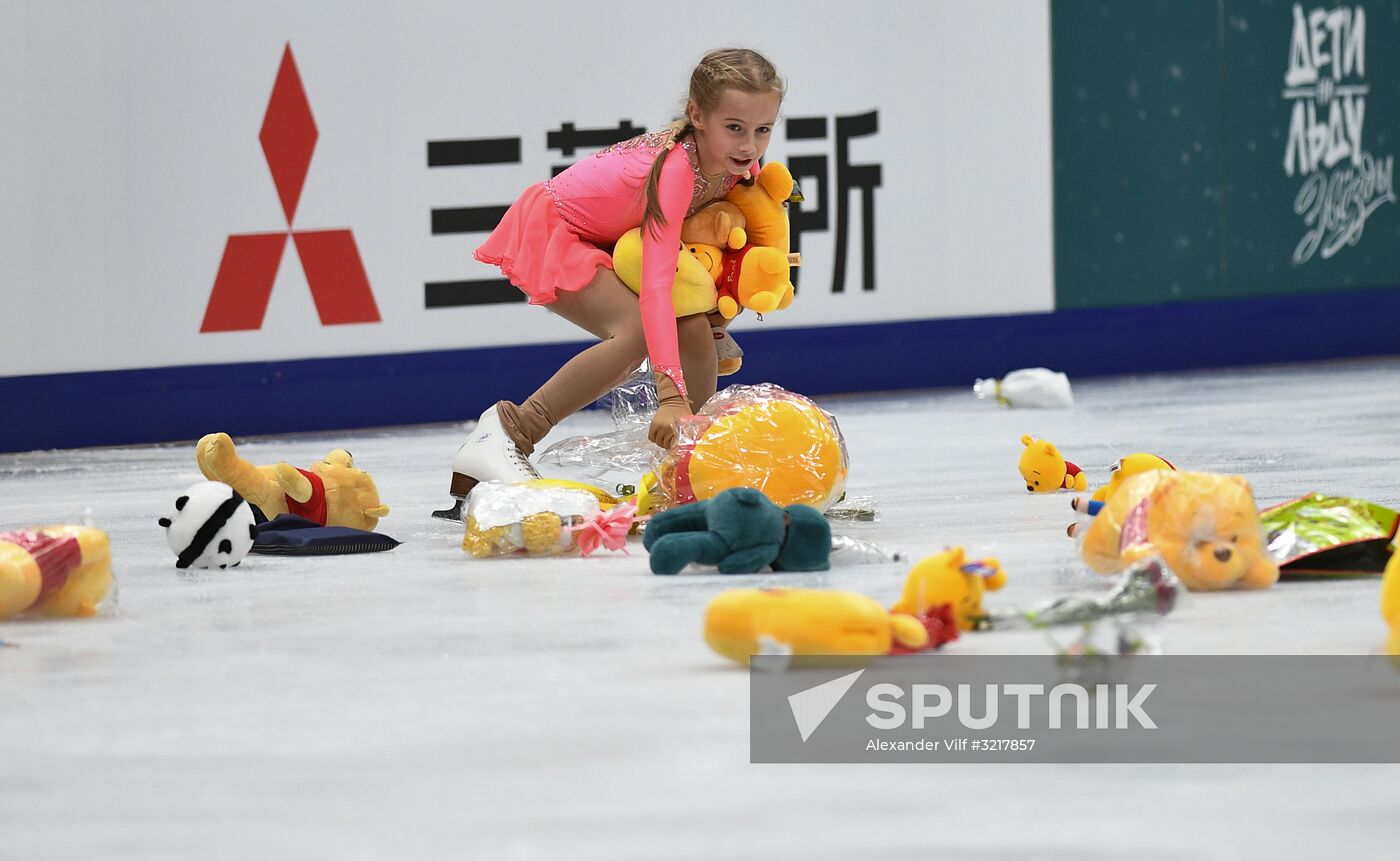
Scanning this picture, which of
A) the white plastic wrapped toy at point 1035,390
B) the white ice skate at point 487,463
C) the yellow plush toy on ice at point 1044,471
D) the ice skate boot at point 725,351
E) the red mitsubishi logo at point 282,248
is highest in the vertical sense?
the red mitsubishi logo at point 282,248

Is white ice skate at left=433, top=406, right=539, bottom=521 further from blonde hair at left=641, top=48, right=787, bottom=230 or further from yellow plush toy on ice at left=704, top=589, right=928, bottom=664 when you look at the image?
yellow plush toy on ice at left=704, top=589, right=928, bottom=664

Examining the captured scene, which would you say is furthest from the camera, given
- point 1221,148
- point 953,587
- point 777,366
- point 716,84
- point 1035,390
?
point 1221,148

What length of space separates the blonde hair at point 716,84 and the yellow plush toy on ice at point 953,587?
1.19 m

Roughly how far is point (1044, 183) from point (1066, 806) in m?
4.40

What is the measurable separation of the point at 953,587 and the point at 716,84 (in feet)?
4.18

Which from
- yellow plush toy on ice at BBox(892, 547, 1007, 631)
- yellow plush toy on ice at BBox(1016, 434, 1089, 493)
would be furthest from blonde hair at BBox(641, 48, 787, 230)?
yellow plush toy on ice at BBox(892, 547, 1007, 631)

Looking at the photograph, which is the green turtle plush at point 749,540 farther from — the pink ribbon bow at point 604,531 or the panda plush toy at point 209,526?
the panda plush toy at point 209,526

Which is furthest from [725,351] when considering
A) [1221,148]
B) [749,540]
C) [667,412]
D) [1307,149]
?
[1307,149]

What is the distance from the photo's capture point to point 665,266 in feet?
9.73

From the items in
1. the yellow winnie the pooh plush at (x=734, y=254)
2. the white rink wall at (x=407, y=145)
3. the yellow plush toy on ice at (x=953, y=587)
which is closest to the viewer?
the yellow plush toy on ice at (x=953, y=587)

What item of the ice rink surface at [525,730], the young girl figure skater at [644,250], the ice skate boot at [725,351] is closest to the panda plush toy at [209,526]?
the ice rink surface at [525,730]

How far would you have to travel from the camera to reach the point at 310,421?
4.68 metres

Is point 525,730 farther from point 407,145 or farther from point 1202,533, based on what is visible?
point 407,145

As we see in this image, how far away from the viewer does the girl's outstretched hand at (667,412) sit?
2.81 meters
